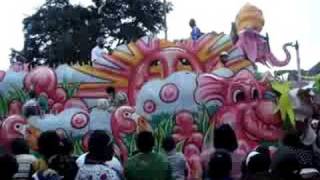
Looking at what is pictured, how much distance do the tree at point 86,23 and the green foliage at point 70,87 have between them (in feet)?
69.7

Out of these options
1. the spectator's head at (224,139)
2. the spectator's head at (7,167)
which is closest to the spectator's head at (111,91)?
the spectator's head at (224,139)

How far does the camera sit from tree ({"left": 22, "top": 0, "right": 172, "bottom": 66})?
37.4 m

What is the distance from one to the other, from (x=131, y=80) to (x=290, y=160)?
9.41 m

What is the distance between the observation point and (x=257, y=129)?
44.2 ft

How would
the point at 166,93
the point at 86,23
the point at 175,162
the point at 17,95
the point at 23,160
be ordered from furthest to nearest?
the point at 86,23
the point at 17,95
the point at 166,93
the point at 175,162
the point at 23,160

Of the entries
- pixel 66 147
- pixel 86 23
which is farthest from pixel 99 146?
pixel 86 23

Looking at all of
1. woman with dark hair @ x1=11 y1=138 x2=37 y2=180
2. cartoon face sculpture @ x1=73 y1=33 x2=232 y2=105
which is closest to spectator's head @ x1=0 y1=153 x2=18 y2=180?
woman with dark hair @ x1=11 y1=138 x2=37 y2=180

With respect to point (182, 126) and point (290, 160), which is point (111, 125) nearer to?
point (182, 126)

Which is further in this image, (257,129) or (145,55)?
(145,55)

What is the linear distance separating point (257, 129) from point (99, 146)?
7.87m

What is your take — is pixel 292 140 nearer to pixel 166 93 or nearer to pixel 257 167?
pixel 257 167

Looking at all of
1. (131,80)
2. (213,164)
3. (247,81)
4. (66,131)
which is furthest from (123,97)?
(213,164)

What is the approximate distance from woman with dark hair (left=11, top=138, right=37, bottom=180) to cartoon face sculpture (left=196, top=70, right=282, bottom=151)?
21.8 feet

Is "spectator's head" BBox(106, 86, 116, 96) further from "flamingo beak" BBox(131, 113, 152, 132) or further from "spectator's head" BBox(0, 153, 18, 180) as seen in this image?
"spectator's head" BBox(0, 153, 18, 180)
